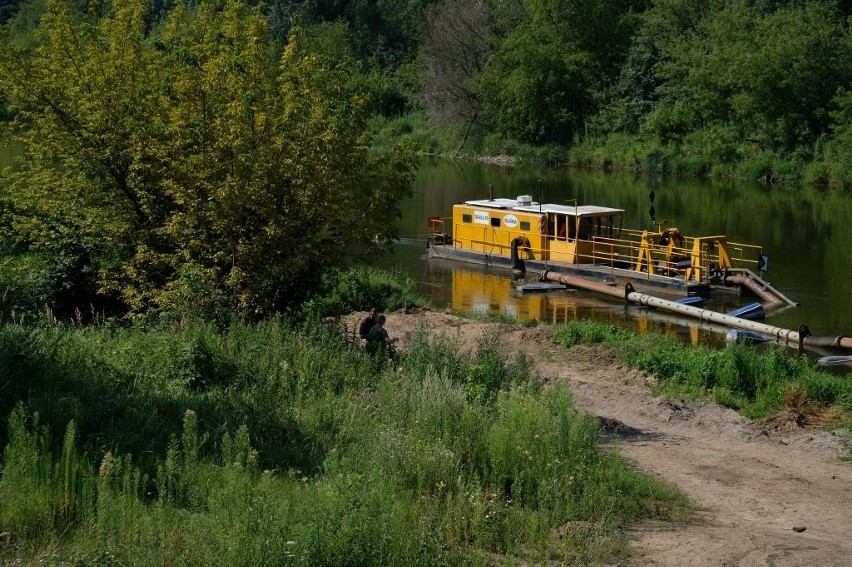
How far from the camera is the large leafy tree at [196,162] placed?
1777 cm

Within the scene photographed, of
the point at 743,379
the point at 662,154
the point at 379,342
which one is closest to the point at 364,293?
the point at 379,342

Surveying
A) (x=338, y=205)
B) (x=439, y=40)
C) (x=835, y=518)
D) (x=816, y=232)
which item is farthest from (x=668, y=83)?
(x=835, y=518)

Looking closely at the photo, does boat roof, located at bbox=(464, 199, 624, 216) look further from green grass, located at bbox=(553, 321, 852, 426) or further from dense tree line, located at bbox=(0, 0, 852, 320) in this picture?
dense tree line, located at bbox=(0, 0, 852, 320)

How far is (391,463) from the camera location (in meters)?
10.6

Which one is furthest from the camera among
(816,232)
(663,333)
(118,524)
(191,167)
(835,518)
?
(816,232)

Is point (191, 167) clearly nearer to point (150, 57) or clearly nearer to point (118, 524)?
point (150, 57)

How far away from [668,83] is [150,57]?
2142 inches

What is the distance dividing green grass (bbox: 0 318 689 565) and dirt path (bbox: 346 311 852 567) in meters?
0.57

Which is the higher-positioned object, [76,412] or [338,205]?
[338,205]

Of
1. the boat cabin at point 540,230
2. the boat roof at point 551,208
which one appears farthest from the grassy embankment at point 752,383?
the boat roof at point 551,208

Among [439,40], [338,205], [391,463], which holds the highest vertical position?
[439,40]

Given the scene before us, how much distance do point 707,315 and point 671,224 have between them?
53.1 feet

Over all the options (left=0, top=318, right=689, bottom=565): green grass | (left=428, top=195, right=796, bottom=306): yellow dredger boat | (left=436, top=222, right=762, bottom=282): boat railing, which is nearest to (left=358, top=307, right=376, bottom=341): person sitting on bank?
(left=0, top=318, right=689, bottom=565): green grass

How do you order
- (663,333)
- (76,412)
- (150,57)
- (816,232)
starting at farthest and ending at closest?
(816,232), (663,333), (150,57), (76,412)
